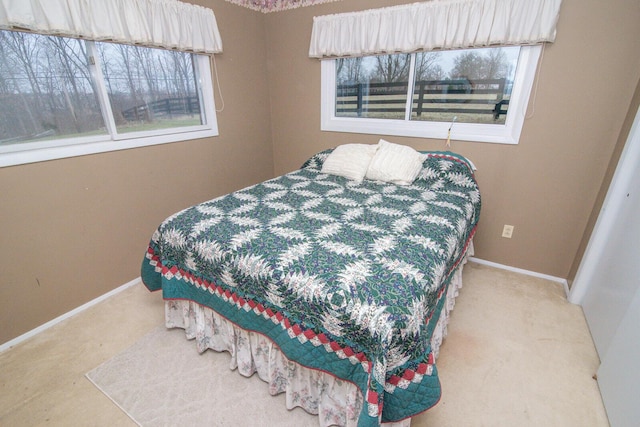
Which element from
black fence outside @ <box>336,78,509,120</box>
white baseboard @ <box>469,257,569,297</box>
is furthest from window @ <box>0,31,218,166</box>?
white baseboard @ <box>469,257,569,297</box>

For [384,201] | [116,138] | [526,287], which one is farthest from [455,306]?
[116,138]

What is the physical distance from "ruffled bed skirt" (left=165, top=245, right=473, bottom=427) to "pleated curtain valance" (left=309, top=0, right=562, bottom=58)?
170 centimetres

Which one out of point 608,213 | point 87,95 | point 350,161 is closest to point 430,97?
point 350,161

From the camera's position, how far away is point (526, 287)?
226 centimetres

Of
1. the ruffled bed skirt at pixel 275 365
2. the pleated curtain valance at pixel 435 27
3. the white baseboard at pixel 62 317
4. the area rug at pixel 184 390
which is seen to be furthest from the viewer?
the pleated curtain valance at pixel 435 27

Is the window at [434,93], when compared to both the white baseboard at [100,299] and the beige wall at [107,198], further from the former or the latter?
the white baseboard at [100,299]

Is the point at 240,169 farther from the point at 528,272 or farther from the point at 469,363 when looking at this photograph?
the point at 528,272

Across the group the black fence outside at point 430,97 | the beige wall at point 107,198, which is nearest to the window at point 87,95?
the beige wall at point 107,198

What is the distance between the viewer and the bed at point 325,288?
1.01 metres

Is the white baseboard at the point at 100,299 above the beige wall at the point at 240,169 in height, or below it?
below

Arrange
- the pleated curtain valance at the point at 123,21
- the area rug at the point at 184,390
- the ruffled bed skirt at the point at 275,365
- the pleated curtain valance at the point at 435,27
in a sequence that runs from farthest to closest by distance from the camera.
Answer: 1. the pleated curtain valance at the point at 435,27
2. the pleated curtain valance at the point at 123,21
3. the area rug at the point at 184,390
4. the ruffled bed skirt at the point at 275,365

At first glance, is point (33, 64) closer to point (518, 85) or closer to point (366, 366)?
point (366, 366)

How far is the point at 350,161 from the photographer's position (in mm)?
2436

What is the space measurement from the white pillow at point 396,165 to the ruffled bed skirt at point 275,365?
0.86 m
